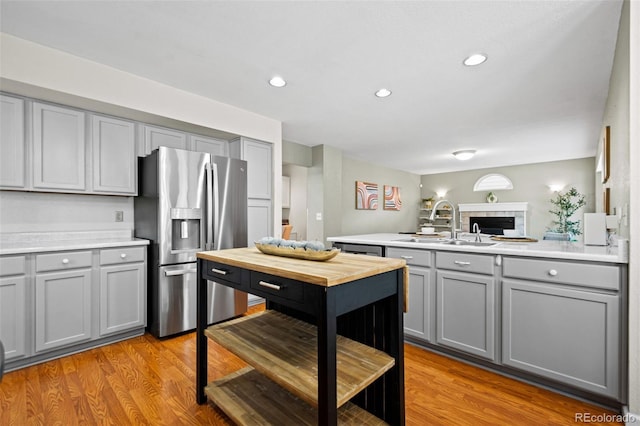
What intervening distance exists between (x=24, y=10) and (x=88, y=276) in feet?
6.33

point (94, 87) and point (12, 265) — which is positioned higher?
point (94, 87)

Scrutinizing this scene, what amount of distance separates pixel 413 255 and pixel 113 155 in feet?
9.80

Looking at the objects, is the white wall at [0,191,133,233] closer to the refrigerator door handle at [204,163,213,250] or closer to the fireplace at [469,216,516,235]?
the refrigerator door handle at [204,163,213,250]

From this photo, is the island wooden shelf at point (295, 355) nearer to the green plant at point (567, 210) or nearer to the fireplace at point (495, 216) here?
the green plant at point (567, 210)

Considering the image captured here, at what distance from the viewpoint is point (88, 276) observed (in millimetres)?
2447

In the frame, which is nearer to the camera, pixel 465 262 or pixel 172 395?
pixel 172 395

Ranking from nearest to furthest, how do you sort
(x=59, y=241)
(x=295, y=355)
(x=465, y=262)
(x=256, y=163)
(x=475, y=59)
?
1. (x=295, y=355)
2. (x=465, y=262)
3. (x=475, y=59)
4. (x=59, y=241)
5. (x=256, y=163)

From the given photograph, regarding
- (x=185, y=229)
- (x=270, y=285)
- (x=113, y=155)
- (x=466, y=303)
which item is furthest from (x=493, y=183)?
(x=113, y=155)

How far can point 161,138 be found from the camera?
3.16 metres

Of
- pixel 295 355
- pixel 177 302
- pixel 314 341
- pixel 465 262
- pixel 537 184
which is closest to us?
pixel 295 355

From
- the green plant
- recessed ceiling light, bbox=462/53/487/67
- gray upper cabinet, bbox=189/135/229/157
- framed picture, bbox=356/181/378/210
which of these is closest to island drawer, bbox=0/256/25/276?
gray upper cabinet, bbox=189/135/229/157

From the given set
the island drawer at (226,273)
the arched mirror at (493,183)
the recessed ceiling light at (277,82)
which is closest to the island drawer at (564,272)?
the island drawer at (226,273)

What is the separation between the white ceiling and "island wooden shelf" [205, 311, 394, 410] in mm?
1986

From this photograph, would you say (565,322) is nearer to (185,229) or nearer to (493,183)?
(185,229)
